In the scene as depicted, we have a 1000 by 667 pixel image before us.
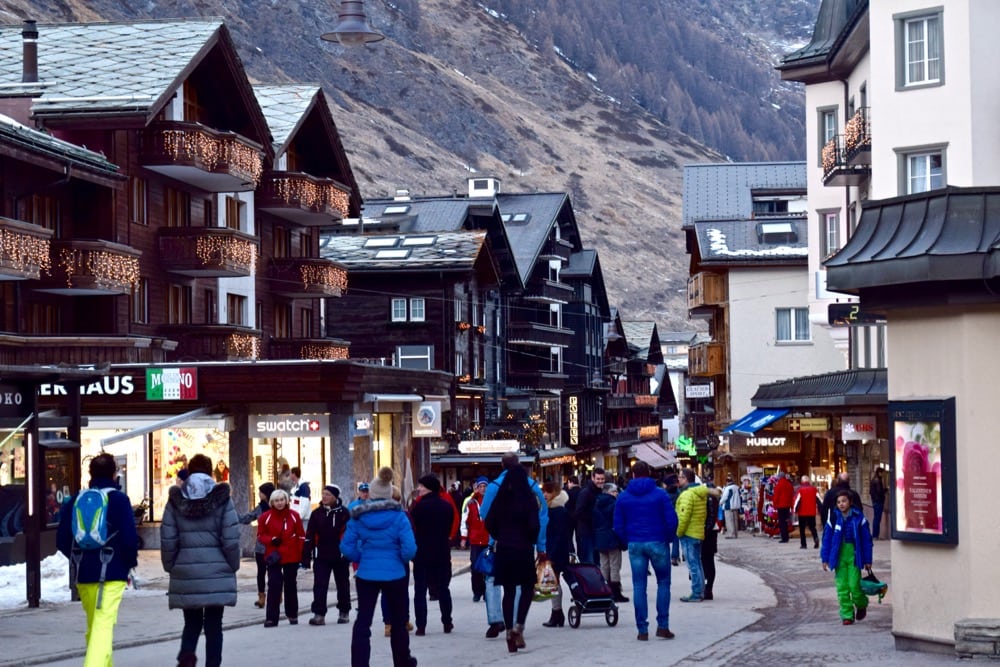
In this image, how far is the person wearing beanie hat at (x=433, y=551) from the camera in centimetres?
1877

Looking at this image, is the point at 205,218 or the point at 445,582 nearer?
the point at 445,582

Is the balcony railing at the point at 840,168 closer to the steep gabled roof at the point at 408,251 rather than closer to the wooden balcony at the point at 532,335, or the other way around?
the steep gabled roof at the point at 408,251

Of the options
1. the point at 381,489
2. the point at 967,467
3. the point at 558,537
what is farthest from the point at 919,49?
the point at 381,489

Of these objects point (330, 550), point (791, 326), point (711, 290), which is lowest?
point (330, 550)

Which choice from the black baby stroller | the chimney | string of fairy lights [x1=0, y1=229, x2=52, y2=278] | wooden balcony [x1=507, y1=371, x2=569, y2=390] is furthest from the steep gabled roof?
the black baby stroller

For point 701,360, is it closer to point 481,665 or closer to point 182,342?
point 182,342

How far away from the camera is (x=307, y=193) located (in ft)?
154

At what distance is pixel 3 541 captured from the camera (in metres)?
21.5

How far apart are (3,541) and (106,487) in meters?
8.56

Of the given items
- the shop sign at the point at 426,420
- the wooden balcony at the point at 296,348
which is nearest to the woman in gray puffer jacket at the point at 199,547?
the shop sign at the point at 426,420

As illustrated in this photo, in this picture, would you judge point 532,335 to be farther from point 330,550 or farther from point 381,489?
point 381,489

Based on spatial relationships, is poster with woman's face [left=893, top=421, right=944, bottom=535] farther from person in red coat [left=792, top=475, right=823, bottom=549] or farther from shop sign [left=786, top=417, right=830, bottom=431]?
shop sign [left=786, top=417, right=830, bottom=431]

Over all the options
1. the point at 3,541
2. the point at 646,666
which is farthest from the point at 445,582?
the point at 3,541

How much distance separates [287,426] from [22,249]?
20.8 feet
